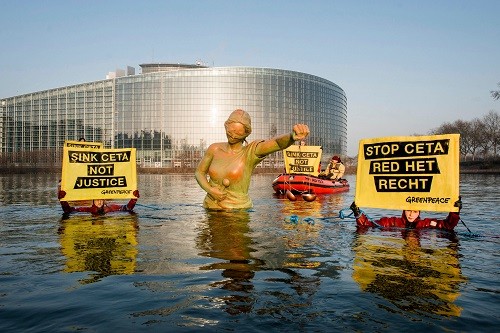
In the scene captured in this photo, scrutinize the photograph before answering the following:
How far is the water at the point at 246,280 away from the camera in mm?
3297

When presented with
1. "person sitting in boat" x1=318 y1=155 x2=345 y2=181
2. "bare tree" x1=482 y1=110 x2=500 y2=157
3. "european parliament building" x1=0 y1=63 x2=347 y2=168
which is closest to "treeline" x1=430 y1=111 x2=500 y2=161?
"bare tree" x1=482 y1=110 x2=500 y2=157

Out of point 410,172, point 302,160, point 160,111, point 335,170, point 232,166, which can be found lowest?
point 335,170

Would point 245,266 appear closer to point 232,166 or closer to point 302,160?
point 232,166

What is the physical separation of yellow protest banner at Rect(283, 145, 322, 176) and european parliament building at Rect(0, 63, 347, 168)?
72.9m

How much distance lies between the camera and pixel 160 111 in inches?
4141

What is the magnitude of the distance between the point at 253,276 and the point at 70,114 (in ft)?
374

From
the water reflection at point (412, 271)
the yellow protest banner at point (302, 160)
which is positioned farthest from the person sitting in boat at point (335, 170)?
the water reflection at point (412, 271)

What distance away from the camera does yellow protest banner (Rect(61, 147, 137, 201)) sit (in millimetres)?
11352

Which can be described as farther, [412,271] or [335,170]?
[335,170]

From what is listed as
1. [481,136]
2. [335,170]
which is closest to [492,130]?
[481,136]

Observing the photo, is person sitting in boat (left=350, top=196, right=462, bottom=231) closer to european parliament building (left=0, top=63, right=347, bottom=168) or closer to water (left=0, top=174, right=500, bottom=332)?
water (left=0, top=174, right=500, bottom=332)

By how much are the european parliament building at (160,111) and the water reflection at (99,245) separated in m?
90.3

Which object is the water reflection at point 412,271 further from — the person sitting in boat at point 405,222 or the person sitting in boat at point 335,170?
the person sitting in boat at point 335,170

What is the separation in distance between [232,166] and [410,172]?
3704 mm
